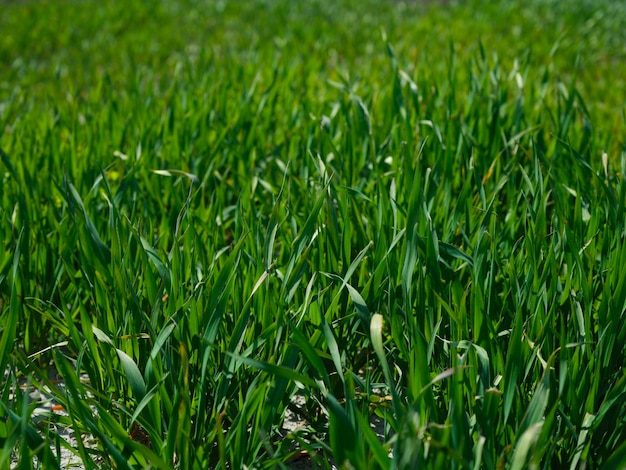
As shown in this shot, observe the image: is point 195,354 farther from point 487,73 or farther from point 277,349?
point 487,73

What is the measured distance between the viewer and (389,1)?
935 centimetres

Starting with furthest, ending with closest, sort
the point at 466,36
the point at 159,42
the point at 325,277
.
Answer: the point at 159,42
the point at 466,36
the point at 325,277

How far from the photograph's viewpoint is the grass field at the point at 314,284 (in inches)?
48.4

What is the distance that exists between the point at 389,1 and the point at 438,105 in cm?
688

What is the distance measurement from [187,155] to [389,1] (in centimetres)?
744

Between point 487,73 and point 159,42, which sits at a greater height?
point 487,73

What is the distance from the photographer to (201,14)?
841cm

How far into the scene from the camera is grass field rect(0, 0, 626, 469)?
1.23 meters

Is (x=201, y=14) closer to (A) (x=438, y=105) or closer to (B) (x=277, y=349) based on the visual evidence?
(A) (x=438, y=105)

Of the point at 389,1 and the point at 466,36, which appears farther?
the point at 389,1

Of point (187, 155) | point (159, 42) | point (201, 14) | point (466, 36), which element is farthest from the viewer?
point (201, 14)

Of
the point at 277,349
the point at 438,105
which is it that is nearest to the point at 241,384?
the point at 277,349

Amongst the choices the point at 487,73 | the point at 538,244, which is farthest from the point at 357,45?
the point at 538,244

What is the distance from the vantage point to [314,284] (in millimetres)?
1606
